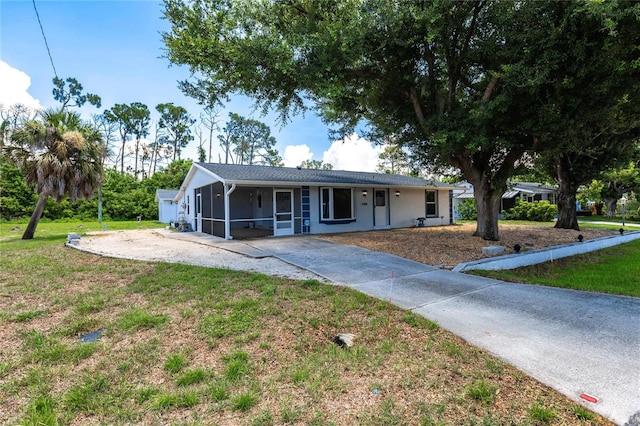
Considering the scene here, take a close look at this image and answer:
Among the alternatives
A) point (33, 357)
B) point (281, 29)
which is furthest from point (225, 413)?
point (281, 29)

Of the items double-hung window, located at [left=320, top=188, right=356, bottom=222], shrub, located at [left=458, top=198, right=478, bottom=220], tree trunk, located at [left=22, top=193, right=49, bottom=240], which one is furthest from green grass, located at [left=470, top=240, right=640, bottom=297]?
tree trunk, located at [left=22, top=193, right=49, bottom=240]

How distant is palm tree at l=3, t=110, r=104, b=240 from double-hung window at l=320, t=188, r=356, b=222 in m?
10.1

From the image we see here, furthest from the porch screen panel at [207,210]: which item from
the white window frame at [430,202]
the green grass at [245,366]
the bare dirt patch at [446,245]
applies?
the white window frame at [430,202]

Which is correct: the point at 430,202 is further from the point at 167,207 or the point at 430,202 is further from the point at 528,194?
the point at 167,207

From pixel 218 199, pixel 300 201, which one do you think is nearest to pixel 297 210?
pixel 300 201

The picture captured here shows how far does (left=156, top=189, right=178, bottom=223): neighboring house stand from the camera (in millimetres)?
22859

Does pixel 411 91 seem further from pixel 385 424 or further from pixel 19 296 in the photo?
pixel 19 296

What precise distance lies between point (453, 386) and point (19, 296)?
21.8 feet

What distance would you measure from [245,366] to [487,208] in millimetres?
10690

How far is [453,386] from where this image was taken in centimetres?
276

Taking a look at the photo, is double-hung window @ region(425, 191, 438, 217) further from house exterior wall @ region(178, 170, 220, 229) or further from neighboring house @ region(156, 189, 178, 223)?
neighboring house @ region(156, 189, 178, 223)

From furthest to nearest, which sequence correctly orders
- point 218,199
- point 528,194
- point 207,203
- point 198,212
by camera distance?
point 528,194
point 198,212
point 207,203
point 218,199

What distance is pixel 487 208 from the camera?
36.8 feet

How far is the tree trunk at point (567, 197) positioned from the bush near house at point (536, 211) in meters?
6.41
